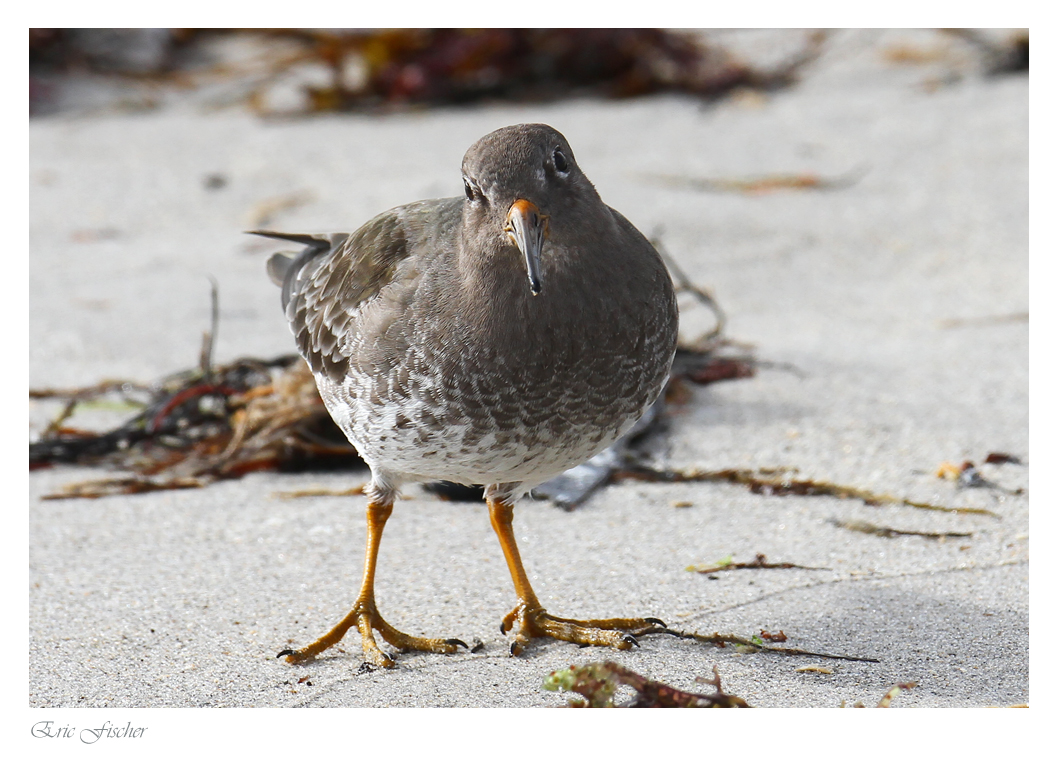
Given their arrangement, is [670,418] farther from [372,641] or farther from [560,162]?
[560,162]

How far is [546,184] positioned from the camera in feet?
11.4


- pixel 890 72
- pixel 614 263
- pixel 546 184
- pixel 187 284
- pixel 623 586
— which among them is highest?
pixel 890 72

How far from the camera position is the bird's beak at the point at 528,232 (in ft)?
10.7

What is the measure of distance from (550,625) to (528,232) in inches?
58.7

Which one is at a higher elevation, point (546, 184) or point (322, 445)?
point (546, 184)

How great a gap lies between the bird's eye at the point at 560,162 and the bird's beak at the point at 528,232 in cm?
16

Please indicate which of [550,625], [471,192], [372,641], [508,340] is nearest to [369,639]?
[372,641]

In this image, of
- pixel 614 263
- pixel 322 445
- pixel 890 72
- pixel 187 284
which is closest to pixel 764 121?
pixel 890 72

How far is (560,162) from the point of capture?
11.5ft

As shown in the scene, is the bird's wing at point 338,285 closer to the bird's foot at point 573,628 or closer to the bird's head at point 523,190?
the bird's head at point 523,190

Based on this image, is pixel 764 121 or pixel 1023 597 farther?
pixel 764 121

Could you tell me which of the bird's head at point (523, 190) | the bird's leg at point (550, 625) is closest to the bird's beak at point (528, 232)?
the bird's head at point (523, 190)

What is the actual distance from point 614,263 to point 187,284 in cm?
428

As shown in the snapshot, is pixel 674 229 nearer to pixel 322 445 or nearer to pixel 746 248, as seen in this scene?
pixel 746 248
